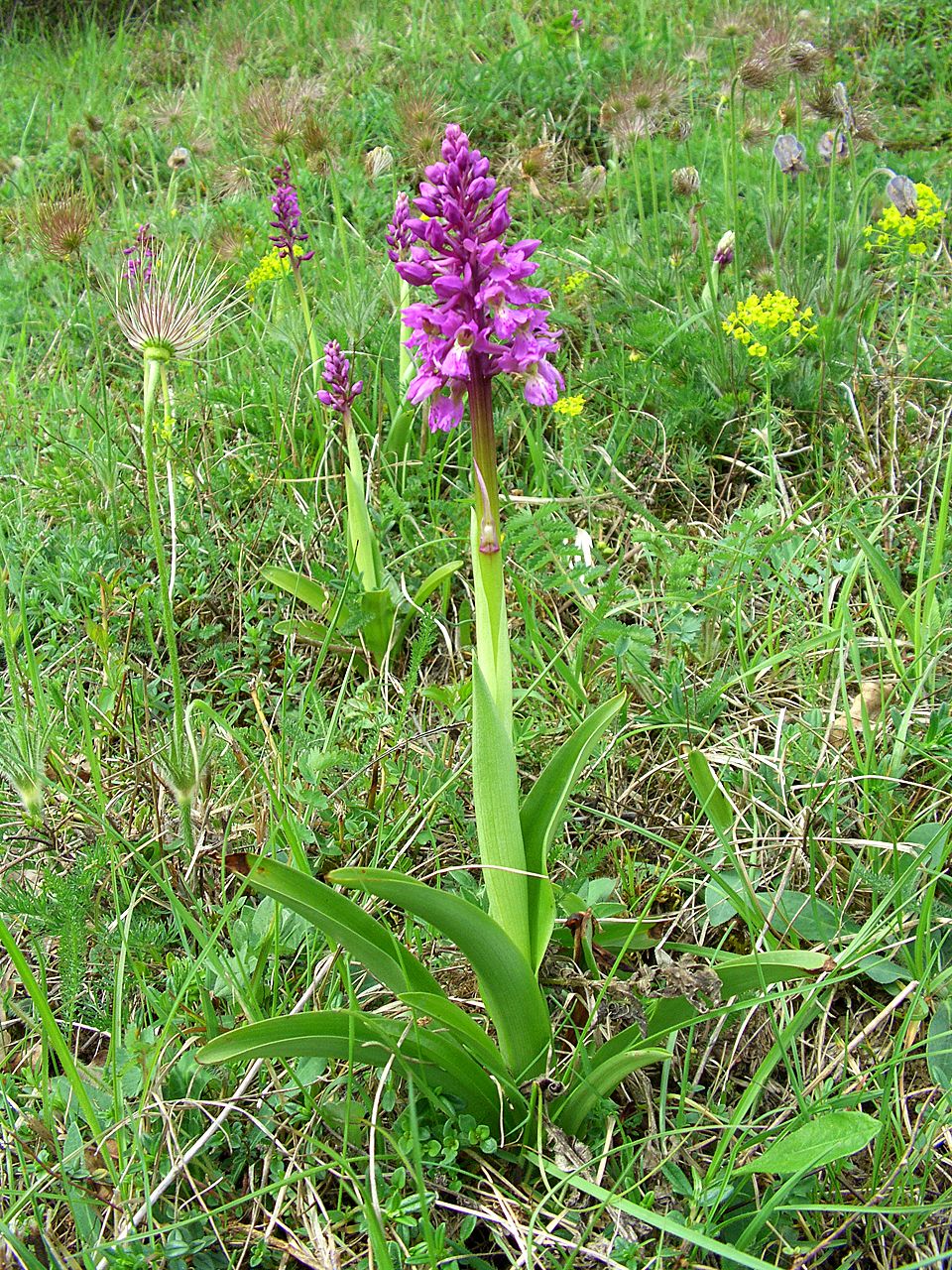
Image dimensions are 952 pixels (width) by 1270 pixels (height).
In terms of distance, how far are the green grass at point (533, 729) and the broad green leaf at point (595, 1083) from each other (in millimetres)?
57

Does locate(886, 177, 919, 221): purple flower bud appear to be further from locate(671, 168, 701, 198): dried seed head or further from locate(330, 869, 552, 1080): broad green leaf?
locate(330, 869, 552, 1080): broad green leaf

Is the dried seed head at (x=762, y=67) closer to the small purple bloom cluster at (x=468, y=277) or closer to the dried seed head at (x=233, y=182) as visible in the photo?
the dried seed head at (x=233, y=182)

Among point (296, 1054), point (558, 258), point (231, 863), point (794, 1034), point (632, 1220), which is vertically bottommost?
point (632, 1220)

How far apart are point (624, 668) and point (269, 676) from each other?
3.55ft

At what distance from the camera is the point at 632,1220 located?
5.27ft

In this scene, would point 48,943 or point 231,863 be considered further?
point 48,943

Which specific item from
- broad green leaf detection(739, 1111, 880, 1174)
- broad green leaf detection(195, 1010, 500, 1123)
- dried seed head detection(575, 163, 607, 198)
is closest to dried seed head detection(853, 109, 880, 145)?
dried seed head detection(575, 163, 607, 198)

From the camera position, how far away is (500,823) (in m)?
1.64

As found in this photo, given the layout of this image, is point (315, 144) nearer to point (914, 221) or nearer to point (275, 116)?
point (275, 116)

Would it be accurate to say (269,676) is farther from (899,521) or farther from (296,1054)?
(899,521)

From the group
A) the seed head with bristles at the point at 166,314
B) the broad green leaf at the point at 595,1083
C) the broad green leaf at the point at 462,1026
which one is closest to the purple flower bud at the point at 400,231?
the seed head with bristles at the point at 166,314

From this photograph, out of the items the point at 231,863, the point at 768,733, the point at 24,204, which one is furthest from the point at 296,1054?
the point at 24,204

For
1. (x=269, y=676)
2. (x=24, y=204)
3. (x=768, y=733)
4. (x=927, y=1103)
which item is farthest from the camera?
(x=24, y=204)

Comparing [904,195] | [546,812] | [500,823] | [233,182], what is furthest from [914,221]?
[233,182]
